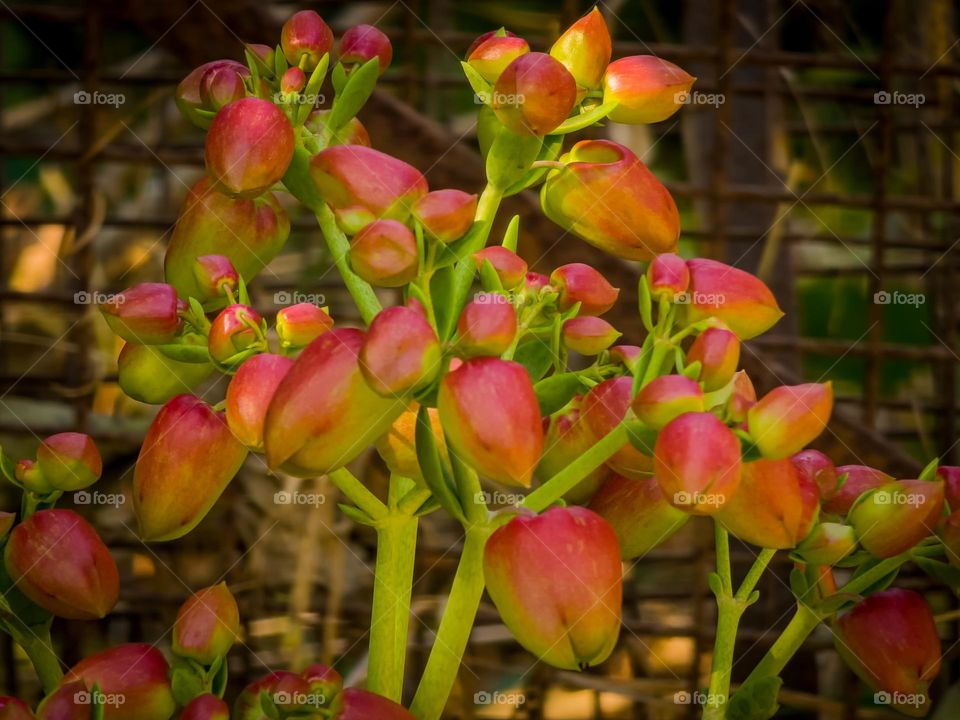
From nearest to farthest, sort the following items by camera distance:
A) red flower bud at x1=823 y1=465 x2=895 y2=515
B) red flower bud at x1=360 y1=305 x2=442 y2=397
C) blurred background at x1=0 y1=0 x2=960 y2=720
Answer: red flower bud at x1=360 y1=305 x2=442 y2=397 → red flower bud at x1=823 y1=465 x2=895 y2=515 → blurred background at x1=0 y1=0 x2=960 y2=720

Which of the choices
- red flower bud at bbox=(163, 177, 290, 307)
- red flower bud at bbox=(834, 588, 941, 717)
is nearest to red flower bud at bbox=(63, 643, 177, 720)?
red flower bud at bbox=(163, 177, 290, 307)

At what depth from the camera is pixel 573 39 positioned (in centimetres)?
39

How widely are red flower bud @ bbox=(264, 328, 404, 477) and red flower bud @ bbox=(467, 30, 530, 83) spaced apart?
11cm

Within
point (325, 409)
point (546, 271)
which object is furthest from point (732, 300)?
point (546, 271)

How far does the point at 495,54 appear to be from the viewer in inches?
15.4

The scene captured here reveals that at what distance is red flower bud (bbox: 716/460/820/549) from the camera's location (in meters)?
0.34

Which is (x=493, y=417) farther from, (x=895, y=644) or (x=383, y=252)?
(x=895, y=644)

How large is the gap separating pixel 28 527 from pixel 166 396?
6 centimetres

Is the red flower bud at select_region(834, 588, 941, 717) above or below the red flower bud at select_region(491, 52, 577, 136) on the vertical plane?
below

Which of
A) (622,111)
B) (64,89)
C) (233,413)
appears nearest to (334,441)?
(233,413)

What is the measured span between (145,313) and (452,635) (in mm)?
144

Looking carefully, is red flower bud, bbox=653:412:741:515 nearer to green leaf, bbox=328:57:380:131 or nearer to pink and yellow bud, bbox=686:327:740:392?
pink and yellow bud, bbox=686:327:740:392

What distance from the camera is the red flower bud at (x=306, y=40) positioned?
42 cm

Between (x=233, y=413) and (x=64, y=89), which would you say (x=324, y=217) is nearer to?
(x=233, y=413)
